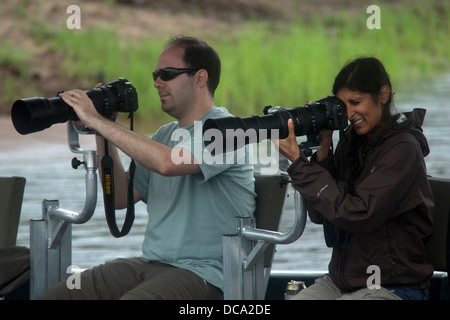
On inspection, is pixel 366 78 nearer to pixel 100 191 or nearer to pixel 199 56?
pixel 199 56

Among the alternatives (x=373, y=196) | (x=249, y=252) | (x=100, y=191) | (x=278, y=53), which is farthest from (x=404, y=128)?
(x=278, y=53)

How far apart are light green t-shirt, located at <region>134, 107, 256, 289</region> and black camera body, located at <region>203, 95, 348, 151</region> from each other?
0.21m

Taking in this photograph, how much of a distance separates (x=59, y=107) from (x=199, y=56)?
33 cm

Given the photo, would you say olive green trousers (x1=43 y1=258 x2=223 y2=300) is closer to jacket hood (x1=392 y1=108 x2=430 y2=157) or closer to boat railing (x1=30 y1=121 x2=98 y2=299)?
boat railing (x1=30 y1=121 x2=98 y2=299)

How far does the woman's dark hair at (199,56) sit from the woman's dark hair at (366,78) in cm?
36

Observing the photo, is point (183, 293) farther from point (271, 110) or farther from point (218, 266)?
point (271, 110)

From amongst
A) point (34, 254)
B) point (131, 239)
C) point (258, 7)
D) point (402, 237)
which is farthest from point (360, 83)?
point (258, 7)

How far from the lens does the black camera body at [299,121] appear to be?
5.08ft

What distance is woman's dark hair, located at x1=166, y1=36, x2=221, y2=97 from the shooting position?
1887 mm

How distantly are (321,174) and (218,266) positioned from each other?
0.35 m

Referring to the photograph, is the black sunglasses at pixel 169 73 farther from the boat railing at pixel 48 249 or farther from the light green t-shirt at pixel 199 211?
the boat railing at pixel 48 249

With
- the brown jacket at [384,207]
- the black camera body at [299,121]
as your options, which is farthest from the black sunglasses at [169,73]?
the brown jacket at [384,207]

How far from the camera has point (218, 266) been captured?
1.77 metres
